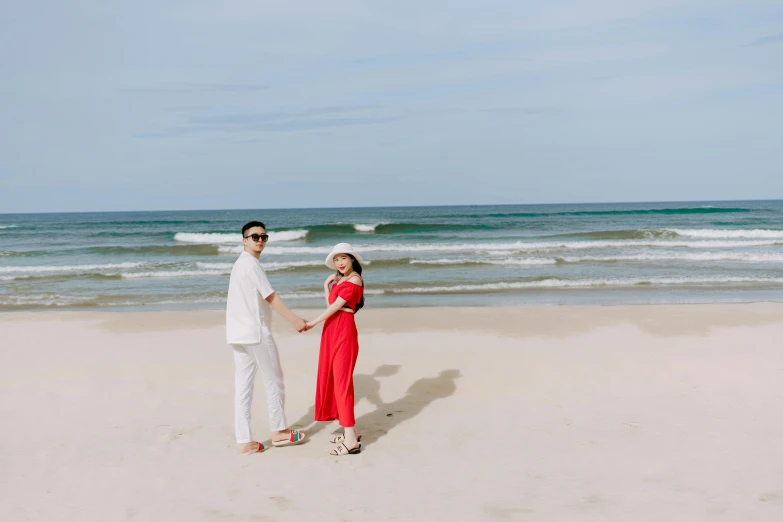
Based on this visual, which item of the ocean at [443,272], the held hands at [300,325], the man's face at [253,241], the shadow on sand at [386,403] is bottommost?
the shadow on sand at [386,403]

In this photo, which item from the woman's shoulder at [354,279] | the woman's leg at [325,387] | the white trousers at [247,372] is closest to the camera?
the white trousers at [247,372]

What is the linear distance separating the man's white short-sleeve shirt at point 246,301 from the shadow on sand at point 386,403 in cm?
119

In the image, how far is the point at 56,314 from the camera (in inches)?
422

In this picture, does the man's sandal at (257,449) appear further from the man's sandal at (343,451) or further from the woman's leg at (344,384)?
the woman's leg at (344,384)

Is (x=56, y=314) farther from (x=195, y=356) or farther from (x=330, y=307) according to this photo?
(x=330, y=307)

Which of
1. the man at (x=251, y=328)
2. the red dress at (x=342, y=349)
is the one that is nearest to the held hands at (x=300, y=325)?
the man at (x=251, y=328)

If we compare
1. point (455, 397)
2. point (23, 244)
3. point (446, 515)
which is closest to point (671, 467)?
point (446, 515)

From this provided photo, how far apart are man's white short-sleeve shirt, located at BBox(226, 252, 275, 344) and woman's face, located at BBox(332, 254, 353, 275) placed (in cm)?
52

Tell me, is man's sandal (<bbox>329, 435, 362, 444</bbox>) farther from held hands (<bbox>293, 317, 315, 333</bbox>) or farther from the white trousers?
held hands (<bbox>293, 317, 315, 333</bbox>)

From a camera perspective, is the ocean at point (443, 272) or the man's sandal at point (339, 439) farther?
the ocean at point (443, 272)

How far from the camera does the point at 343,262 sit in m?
4.58

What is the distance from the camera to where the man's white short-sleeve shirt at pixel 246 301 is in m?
4.40

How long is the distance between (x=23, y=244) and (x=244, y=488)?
99.9ft

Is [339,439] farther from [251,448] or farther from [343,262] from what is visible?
[343,262]
